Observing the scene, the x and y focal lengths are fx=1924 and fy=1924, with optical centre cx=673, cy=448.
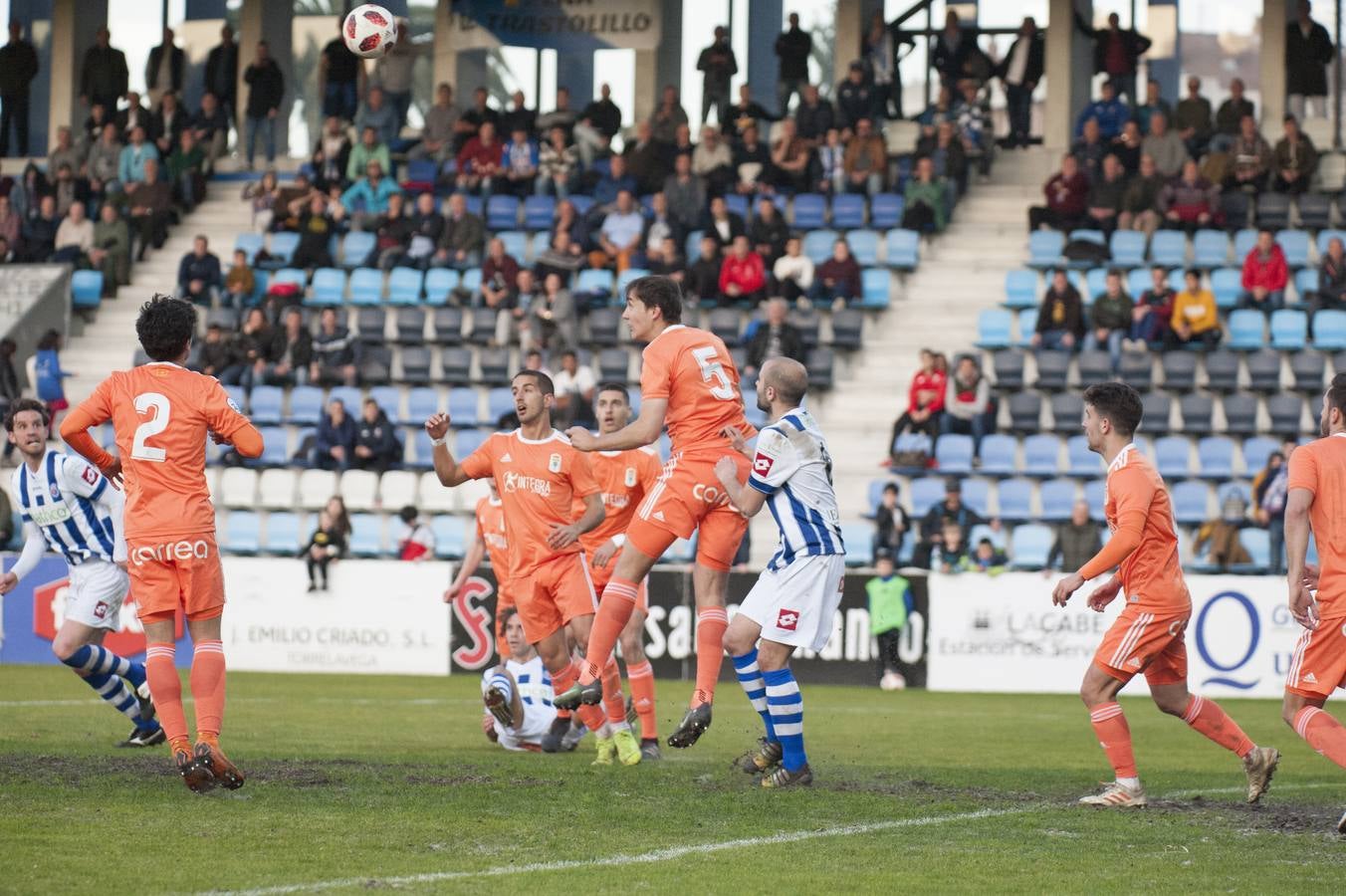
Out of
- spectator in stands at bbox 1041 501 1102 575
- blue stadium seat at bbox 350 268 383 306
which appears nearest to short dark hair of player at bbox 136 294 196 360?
spectator in stands at bbox 1041 501 1102 575

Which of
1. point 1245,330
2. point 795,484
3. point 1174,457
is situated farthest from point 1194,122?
point 795,484

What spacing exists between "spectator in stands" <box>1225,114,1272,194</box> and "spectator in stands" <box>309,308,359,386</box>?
12.5 metres

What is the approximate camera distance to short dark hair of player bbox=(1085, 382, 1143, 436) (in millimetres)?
9680

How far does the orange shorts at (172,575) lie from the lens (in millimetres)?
9336

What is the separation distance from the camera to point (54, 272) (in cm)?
2939

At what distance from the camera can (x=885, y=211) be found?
28250 mm

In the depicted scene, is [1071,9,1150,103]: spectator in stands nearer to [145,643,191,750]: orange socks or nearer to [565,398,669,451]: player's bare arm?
[565,398,669,451]: player's bare arm

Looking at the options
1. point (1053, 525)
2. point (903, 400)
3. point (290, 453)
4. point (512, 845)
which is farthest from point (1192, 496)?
point (512, 845)

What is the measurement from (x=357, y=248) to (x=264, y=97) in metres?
4.80

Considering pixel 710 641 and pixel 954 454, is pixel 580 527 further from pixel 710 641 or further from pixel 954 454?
pixel 954 454

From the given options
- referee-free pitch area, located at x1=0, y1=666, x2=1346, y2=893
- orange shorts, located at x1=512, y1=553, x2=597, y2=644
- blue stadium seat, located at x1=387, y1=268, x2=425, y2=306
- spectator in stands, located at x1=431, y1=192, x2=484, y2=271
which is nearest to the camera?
referee-free pitch area, located at x1=0, y1=666, x2=1346, y2=893

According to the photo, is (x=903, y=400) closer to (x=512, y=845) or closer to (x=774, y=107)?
(x=774, y=107)

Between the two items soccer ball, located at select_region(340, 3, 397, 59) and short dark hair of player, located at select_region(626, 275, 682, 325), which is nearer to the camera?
short dark hair of player, located at select_region(626, 275, 682, 325)

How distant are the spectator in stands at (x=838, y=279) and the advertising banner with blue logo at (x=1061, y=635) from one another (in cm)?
666
